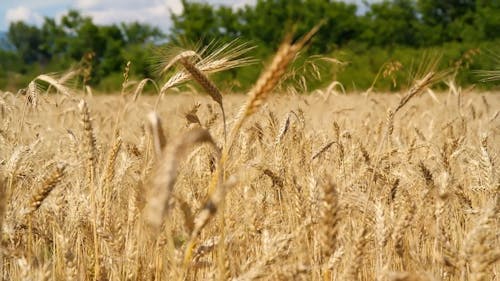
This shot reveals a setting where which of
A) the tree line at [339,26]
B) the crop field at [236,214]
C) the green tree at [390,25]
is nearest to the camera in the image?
the crop field at [236,214]

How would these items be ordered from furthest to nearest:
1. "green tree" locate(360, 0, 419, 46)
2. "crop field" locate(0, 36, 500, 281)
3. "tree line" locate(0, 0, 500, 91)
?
"green tree" locate(360, 0, 419, 46) < "tree line" locate(0, 0, 500, 91) < "crop field" locate(0, 36, 500, 281)

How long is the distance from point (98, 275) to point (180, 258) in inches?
15.4

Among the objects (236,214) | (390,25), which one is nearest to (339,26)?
(390,25)

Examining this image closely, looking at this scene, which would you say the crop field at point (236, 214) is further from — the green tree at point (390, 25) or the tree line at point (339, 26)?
the green tree at point (390, 25)

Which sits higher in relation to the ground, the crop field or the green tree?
the crop field

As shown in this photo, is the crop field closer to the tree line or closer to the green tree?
the tree line

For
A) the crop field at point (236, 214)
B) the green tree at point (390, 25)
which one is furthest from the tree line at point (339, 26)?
the crop field at point (236, 214)

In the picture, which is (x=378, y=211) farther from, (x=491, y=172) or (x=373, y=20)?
(x=373, y=20)

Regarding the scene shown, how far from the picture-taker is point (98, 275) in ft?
5.02

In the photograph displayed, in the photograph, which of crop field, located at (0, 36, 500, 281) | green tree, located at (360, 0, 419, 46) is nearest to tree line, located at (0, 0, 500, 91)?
green tree, located at (360, 0, 419, 46)

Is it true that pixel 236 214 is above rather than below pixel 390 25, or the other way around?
above

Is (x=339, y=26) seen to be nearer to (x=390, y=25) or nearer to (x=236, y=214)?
(x=390, y=25)

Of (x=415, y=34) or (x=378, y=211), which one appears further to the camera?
(x=415, y=34)

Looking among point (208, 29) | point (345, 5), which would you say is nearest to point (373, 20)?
point (345, 5)
